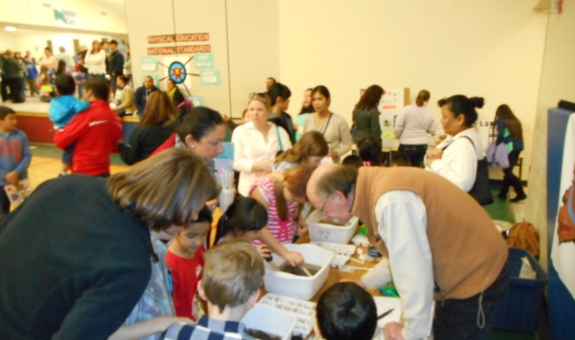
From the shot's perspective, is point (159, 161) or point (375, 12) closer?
point (159, 161)

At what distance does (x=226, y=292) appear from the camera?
1.18 meters

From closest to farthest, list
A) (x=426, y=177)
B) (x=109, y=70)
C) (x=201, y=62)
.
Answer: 1. (x=426, y=177)
2. (x=201, y=62)
3. (x=109, y=70)

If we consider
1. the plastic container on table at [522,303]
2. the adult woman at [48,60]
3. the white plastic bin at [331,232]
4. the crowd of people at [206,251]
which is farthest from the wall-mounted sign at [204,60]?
the adult woman at [48,60]

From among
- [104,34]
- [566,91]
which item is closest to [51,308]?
[566,91]

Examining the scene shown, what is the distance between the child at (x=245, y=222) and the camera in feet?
6.04

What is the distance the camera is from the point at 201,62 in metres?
7.05

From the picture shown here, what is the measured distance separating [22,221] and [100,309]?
1.11 ft

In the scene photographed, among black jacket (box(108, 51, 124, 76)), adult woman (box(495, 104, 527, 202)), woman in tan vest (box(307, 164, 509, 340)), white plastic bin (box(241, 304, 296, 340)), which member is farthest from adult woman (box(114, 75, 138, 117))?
woman in tan vest (box(307, 164, 509, 340))

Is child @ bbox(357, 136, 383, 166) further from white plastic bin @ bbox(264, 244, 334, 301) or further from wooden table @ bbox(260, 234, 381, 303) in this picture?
white plastic bin @ bbox(264, 244, 334, 301)

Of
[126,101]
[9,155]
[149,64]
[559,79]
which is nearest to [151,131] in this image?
[9,155]

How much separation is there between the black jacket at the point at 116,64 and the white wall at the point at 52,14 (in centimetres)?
288

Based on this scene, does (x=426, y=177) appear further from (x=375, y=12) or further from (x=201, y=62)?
(x=201, y=62)

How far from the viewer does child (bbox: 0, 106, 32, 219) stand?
3.45 metres

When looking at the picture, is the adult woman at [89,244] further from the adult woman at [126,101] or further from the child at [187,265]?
the adult woman at [126,101]
